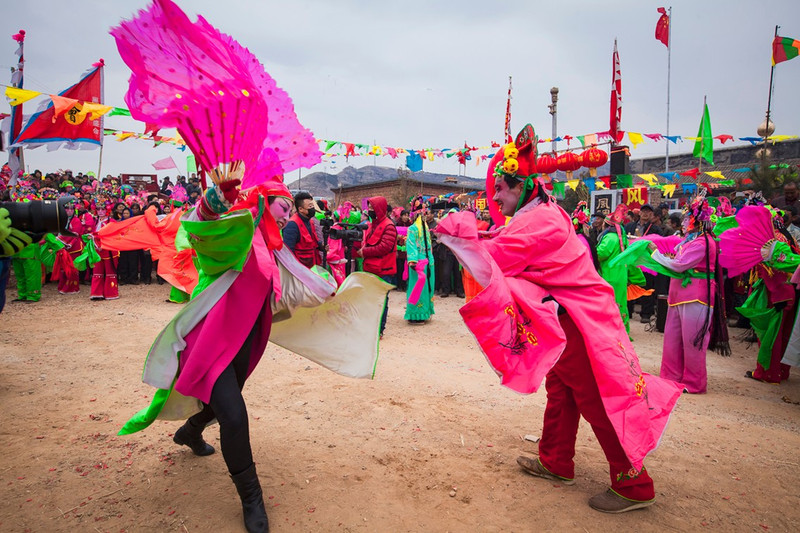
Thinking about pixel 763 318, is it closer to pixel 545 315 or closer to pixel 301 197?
pixel 545 315

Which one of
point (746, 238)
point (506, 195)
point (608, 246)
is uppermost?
point (506, 195)

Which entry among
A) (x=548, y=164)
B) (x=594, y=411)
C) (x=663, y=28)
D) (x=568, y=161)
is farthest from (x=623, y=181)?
(x=594, y=411)

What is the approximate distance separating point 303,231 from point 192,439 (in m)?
3.34

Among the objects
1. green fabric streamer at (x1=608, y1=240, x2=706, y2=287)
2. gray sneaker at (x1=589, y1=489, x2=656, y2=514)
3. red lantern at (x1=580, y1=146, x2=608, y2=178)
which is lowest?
gray sneaker at (x1=589, y1=489, x2=656, y2=514)

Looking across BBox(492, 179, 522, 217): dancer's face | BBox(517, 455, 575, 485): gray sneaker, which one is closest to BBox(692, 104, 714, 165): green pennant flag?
BBox(492, 179, 522, 217): dancer's face

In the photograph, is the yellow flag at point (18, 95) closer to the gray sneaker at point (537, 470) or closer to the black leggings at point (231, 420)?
the black leggings at point (231, 420)

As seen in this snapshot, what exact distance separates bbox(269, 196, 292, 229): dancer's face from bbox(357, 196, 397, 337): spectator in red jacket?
4.19 meters

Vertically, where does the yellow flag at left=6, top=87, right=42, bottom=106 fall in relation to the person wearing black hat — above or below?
above

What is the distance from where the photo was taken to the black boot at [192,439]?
304cm

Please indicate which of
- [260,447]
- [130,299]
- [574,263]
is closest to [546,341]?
[574,263]

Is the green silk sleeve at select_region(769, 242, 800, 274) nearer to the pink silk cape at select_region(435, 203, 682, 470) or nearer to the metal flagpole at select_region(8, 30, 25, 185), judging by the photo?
the pink silk cape at select_region(435, 203, 682, 470)

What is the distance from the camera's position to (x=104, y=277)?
387 inches

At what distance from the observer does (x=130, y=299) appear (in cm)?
984

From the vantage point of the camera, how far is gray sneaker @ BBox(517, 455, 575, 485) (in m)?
2.98
